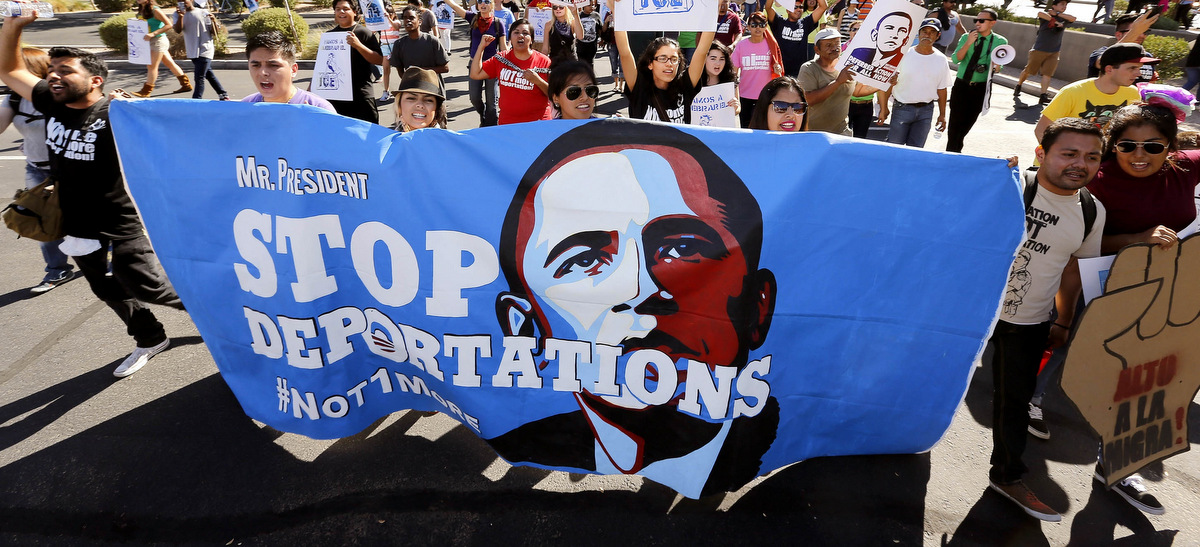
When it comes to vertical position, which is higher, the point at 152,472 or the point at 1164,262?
the point at 1164,262

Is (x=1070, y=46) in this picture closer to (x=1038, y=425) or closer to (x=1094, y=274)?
(x=1038, y=425)

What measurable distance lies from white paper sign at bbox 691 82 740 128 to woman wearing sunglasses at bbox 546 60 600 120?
39.6 inches

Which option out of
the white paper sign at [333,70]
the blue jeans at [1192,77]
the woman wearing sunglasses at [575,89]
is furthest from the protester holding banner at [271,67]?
the blue jeans at [1192,77]

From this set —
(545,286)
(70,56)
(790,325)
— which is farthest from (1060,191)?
(70,56)

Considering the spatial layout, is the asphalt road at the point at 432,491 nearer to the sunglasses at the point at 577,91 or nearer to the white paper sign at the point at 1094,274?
the white paper sign at the point at 1094,274

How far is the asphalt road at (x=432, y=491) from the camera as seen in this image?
2689 mm

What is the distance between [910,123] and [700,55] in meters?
2.92

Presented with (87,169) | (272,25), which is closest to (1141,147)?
(87,169)

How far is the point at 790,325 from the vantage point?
2559 millimetres

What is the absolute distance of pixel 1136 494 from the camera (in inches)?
114

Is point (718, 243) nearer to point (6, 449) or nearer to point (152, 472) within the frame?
point (152, 472)

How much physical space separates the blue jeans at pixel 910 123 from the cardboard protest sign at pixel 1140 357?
3.69 m

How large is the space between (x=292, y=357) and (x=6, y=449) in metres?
1.55

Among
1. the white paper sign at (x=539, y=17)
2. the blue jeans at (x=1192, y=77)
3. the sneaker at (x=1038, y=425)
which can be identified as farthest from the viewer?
the blue jeans at (x=1192, y=77)
